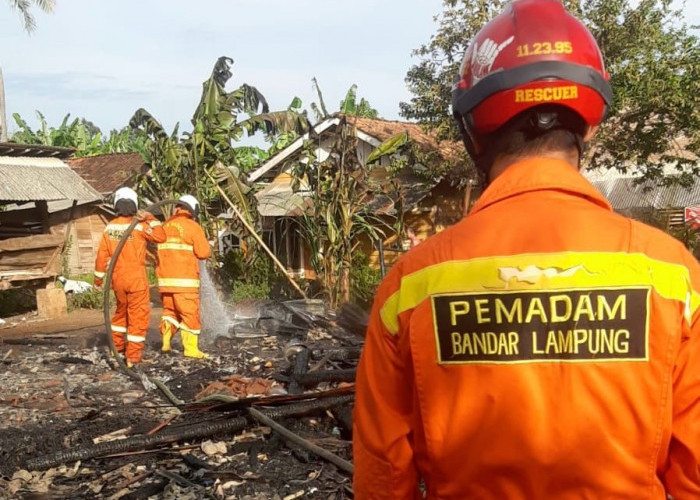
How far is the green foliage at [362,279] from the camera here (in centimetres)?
1472

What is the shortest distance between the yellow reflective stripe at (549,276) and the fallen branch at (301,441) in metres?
3.51

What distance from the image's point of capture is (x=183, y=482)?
4832 mm

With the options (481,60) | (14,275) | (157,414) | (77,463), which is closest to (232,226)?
(14,275)

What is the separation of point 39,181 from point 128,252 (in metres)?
A: 8.50

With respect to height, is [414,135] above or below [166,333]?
above

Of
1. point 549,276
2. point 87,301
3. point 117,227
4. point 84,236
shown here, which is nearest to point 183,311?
point 117,227

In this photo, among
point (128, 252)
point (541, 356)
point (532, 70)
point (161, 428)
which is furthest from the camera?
point (128, 252)

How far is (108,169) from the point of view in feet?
91.6

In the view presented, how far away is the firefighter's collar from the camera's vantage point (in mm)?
1406

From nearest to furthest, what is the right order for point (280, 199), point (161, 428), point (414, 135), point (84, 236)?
point (161, 428)
point (414, 135)
point (280, 199)
point (84, 236)

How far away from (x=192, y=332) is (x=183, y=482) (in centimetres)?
457

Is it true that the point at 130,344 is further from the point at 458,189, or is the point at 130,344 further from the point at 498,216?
the point at 458,189

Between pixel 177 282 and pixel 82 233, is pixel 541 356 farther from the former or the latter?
pixel 82 233

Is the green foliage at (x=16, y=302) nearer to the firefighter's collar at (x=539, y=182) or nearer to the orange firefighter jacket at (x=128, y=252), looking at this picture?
the orange firefighter jacket at (x=128, y=252)
